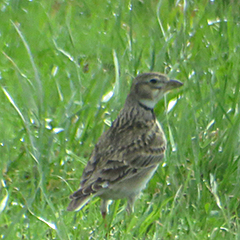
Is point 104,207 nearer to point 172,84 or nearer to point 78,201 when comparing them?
point 78,201

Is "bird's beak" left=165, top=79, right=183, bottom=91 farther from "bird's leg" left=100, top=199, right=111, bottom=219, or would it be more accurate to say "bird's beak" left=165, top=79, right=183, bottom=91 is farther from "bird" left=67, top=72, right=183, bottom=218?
"bird's leg" left=100, top=199, right=111, bottom=219

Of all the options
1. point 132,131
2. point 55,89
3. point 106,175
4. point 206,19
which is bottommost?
point 106,175

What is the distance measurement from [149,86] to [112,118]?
58cm

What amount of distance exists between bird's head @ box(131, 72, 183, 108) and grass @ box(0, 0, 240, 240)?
0.30 metres

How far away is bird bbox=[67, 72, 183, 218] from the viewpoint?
18.4 ft

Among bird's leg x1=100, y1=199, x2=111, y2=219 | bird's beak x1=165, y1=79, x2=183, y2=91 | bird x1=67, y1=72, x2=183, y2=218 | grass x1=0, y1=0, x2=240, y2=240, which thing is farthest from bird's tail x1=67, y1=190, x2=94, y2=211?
bird's beak x1=165, y1=79, x2=183, y2=91

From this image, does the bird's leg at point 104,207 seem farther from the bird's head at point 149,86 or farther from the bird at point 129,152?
the bird's head at point 149,86

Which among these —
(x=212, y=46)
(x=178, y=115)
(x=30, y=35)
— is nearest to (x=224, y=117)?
(x=178, y=115)

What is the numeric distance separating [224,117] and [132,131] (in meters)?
1.08

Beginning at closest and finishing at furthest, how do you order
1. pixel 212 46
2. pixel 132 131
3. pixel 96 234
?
pixel 96 234
pixel 132 131
pixel 212 46

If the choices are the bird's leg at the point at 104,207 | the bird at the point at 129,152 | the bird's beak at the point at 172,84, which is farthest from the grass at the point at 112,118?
the bird's beak at the point at 172,84

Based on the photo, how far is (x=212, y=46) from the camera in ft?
26.9

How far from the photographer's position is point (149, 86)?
6375 mm

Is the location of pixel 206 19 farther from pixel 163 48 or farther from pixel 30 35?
pixel 30 35
